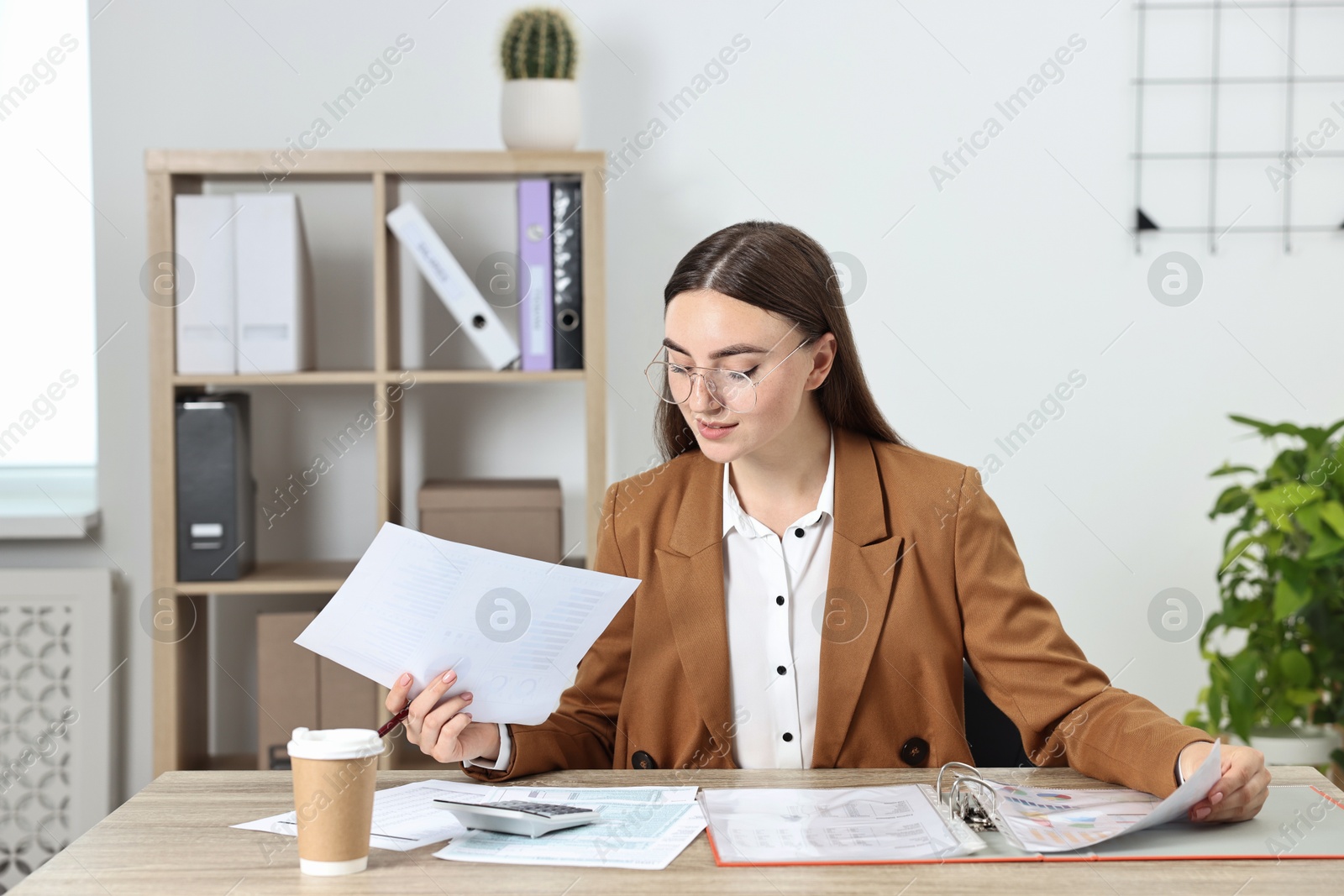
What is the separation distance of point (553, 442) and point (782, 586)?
46.0 inches

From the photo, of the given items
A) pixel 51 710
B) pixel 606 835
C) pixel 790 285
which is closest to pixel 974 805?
pixel 606 835

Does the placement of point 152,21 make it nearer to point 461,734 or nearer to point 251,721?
point 251,721

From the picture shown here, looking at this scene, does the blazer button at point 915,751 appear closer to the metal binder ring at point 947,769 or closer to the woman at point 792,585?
the woman at point 792,585

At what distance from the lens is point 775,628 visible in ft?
5.24

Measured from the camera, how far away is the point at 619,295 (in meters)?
2.65

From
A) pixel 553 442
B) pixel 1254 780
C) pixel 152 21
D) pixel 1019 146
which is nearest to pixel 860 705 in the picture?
pixel 1254 780

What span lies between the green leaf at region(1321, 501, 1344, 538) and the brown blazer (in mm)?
1011

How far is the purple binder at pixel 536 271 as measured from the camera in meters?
2.32

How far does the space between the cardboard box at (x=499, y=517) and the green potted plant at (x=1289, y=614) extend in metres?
1.39

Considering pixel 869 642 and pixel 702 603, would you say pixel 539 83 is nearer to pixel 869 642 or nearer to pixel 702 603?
pixel 702 603

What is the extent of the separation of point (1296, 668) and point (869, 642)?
1.31 metres

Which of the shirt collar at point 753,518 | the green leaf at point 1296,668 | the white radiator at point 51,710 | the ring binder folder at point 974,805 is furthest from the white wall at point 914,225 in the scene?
the ring binder folder at point 974,805

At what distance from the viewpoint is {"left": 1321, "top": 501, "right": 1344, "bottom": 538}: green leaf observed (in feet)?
7.26

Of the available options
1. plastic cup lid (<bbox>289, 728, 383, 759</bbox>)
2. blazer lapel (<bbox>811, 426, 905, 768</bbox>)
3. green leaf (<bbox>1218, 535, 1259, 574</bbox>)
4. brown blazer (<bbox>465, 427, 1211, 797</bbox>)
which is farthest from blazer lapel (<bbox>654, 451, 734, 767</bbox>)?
green leaf (<bbox>1218, 535, 1259, 574</bbox>)
